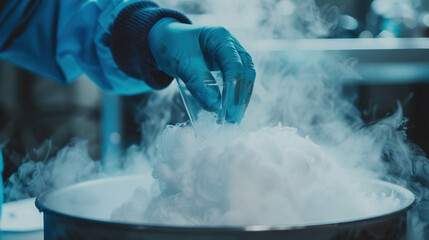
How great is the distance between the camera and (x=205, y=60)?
71 cm

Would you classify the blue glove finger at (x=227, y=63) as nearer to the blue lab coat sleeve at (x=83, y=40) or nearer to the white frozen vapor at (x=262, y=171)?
the white frozen vapor at (x=262, y=171)

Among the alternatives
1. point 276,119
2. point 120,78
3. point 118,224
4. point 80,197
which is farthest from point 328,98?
point 118,224

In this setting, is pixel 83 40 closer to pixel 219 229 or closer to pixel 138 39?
pixel 138 39

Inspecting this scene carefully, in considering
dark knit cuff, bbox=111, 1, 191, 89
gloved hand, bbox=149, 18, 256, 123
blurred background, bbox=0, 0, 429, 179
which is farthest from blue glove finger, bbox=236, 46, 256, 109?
blurred background, bbox=0, 0, 429, 179

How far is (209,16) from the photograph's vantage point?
75.0 inches

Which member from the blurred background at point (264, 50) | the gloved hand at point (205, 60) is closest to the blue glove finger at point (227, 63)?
the gloved hand at point (205, 60)

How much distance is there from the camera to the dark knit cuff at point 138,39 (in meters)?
0.78

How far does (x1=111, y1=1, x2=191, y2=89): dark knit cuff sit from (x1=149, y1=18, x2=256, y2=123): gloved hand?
19mm

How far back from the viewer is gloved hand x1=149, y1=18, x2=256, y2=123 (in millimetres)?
555

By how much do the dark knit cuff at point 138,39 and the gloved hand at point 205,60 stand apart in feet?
0.06

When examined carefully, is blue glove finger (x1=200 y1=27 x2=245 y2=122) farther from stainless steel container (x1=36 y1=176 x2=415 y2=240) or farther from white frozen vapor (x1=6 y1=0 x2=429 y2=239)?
stainless steel container (x1=36 y1=176 x2=415 y2=240)

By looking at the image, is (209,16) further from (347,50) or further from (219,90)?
(219,90)

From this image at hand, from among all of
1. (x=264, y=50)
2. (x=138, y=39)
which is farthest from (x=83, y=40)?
(x=264, y=50)

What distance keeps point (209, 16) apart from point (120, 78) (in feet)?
3.48
